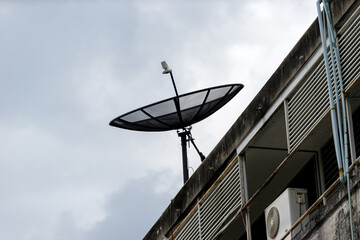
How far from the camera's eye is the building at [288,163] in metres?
16.1

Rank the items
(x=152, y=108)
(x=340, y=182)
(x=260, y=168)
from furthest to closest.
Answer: (x=152, y=108), (x=260, y=168), (x=340, y=182)

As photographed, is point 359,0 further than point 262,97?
No

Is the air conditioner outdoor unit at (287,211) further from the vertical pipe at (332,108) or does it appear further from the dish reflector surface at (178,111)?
the dish reflector surface at (178,111)

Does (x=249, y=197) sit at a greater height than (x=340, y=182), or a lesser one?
greater

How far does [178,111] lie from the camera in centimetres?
2745

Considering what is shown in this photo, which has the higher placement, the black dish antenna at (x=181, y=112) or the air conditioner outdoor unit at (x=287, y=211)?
the black dish antenna at (x=181, y=112)

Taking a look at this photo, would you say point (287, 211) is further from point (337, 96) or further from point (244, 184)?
point (337, 96)

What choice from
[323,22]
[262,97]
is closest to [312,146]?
[262,97]

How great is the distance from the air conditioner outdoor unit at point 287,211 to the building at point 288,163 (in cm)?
1

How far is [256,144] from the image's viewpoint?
63.3ft

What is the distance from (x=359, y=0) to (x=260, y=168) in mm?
4461

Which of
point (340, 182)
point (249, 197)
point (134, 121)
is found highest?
point (134, 121)

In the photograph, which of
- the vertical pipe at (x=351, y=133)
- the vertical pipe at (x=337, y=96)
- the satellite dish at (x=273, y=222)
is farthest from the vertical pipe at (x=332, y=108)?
the satellite dish at (x=273, y=222)

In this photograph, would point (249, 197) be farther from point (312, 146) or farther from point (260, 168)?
point (312, 146)
